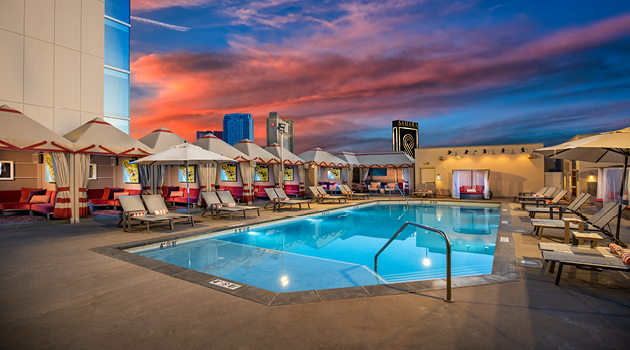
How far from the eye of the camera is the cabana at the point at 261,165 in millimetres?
14070

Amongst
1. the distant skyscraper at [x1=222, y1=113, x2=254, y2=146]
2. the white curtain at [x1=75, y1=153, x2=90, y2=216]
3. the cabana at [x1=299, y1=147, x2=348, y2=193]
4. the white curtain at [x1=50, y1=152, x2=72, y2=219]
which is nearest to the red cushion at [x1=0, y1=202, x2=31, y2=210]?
the white curtain at [x1=50, y1=152, x2=72, y2=219]

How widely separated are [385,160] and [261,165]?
10101mm

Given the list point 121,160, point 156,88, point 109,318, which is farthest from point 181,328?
point 156,88

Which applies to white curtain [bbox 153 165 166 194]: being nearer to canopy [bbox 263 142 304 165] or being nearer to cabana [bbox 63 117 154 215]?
cabana [bbox 63 117 154 215]

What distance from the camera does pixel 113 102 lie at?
1375cm

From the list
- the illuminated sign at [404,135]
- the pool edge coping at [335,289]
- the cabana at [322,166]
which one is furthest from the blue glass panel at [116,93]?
the illuminated sign at [404,135]

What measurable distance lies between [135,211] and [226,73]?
12.2 meters

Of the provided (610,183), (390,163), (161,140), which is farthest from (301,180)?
(610,183)

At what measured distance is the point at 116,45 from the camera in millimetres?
14062

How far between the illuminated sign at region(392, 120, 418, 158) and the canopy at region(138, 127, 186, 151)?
93071 millimetres

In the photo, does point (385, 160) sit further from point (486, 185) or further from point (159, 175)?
point (159, 175)

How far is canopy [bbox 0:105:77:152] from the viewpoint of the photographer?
661 cm

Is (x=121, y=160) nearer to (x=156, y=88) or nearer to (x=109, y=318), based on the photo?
(x=156, y=88)

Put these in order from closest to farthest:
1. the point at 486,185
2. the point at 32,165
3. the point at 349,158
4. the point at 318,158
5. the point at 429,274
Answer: the point at 429,274 → the point at 32,165 → the point at 486,185 → the point at 318,158 → the point at 349,158
